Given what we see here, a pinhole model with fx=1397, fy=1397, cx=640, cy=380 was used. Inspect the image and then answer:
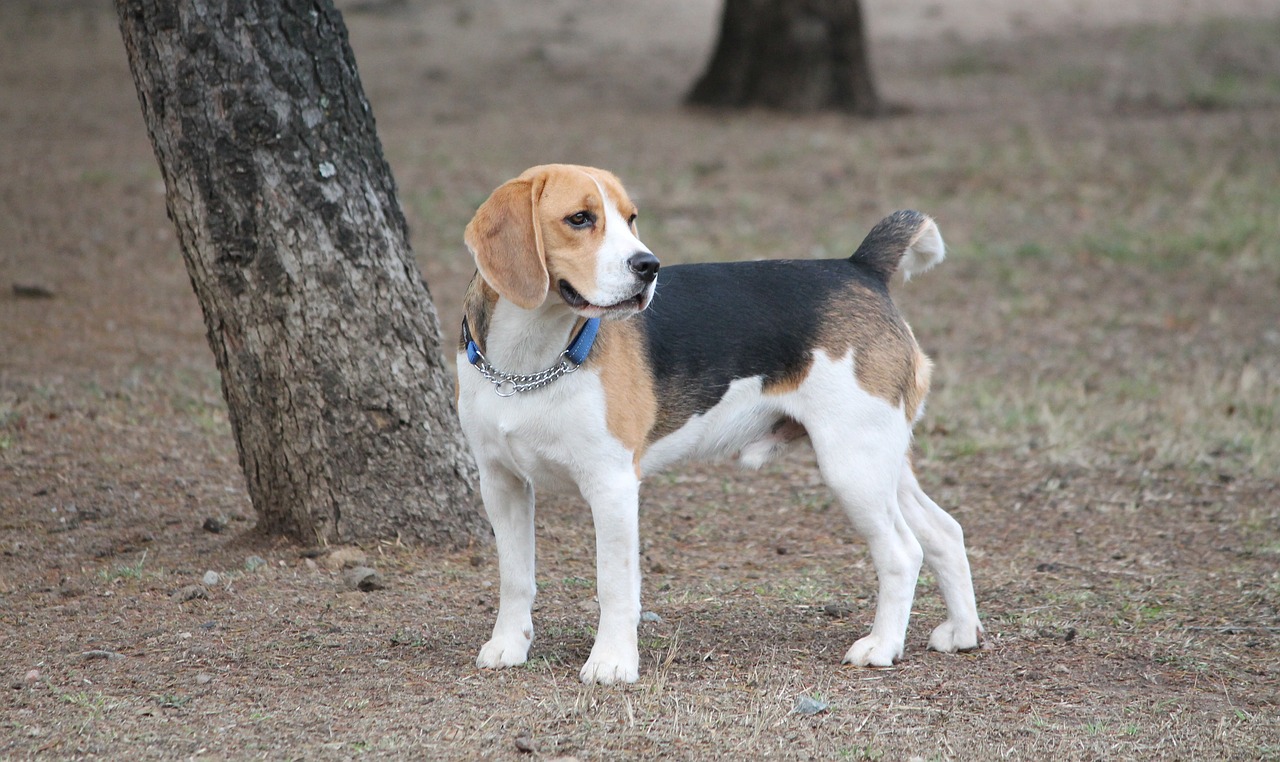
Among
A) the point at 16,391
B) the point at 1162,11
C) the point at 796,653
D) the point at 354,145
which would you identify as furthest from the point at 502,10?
the point at 796,653

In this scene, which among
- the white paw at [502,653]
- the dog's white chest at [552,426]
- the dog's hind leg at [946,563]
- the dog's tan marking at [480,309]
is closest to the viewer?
the dog's white chest at [552,426]

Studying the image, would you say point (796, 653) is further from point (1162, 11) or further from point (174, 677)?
point (1162, 11)

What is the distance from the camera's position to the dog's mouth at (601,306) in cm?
387

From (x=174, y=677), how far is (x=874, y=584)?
8.51 ft

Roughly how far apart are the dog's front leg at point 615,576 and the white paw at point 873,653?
0.73 metres

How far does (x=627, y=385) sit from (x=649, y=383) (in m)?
0.11

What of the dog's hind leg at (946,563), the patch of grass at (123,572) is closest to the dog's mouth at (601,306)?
the dog's hind leg at (946,563)

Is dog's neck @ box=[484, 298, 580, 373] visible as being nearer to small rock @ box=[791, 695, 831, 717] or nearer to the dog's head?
the dog's head

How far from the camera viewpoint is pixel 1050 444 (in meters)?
7.16

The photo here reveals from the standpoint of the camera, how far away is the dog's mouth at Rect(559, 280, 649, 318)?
3869mm

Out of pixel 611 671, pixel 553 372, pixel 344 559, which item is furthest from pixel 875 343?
pixel 344 559

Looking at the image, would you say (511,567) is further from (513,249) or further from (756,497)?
(756,497)

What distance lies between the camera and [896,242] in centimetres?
476

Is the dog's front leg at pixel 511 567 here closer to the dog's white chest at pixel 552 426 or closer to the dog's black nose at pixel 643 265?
the dog's white chest at pixel 552 426
